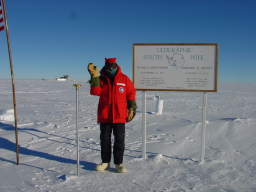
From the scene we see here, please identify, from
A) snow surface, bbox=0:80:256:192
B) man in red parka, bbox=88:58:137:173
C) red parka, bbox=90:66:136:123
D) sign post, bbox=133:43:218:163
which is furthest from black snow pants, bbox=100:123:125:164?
sign post, bbox=133:43:218:163

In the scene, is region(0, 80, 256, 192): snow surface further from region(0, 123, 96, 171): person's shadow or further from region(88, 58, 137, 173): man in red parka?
region(88, 58, 137, 173): man in red parka

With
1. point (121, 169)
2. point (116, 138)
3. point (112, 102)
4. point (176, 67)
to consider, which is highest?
point (176, 67)

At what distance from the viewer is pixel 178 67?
456 centimetres

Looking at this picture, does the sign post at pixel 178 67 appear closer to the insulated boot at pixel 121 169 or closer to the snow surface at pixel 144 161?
the snow surface at pixel 144 161

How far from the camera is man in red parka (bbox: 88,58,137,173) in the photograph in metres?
3.87

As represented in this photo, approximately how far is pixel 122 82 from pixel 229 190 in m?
2.23

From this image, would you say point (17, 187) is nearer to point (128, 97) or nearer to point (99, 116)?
point (99, 116)

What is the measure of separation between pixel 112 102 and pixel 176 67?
1.50 m

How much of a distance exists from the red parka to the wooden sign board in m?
0.79

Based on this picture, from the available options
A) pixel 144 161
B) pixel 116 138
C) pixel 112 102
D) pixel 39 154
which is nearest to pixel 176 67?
pixel 112 102

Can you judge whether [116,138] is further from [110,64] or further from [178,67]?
[178,67]

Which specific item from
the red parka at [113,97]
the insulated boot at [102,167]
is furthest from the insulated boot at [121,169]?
the red parka at [113,97]

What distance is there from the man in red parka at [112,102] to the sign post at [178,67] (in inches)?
30.0

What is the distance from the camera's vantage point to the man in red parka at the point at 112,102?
3873 mm
